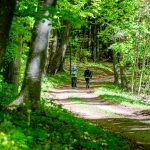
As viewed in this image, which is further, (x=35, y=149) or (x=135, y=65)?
(x=135, y=65)

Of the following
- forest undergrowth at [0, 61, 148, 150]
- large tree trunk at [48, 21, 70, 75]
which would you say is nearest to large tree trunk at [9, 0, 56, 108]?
forest undergrowth at [0, 61, 148, 150]

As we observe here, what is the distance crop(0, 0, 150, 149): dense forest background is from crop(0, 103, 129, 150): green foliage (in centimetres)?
79

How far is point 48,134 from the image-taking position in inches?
376

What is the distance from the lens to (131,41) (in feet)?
97.4

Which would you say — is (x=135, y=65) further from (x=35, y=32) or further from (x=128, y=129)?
(x=35, y=32)

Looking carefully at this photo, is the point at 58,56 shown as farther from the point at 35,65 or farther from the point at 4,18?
the point at 4,18

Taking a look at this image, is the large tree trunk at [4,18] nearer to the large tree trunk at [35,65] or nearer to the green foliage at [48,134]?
the green foliage at [48,134]

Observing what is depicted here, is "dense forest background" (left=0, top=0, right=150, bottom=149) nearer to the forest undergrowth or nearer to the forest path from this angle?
the forest undergrowth

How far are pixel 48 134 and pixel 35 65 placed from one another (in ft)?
11.3

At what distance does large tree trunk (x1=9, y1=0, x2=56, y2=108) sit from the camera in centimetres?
1243

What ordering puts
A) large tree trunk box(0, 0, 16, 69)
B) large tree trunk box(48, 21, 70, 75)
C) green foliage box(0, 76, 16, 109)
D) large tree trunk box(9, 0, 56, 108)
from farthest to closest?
large tree trunk box(48, 21, 70, 75), green foliage box(0, 76, 16, 109), large tree trunk box(9, 0, 56, 108), large tree trunk box(0, 0, 16, 69)

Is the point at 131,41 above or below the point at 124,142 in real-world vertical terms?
above

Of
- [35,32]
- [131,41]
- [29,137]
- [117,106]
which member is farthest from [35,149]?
[131,41]

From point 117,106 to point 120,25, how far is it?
34.5 ft
